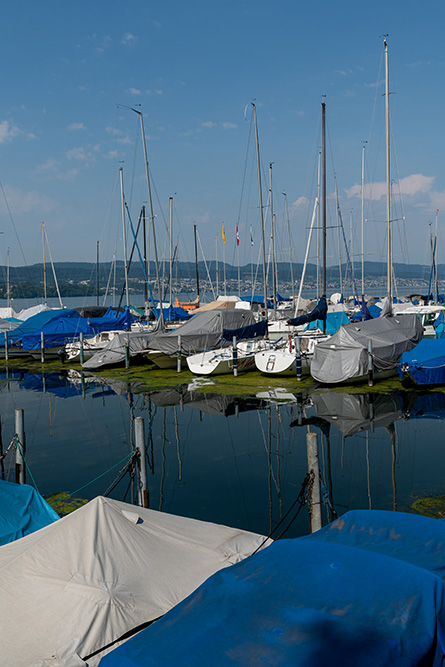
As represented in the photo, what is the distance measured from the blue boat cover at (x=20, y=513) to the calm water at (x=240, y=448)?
5.42ft

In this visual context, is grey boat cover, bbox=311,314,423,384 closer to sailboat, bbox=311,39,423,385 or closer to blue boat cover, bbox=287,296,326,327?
sailboat, bbox=311,39,423,385

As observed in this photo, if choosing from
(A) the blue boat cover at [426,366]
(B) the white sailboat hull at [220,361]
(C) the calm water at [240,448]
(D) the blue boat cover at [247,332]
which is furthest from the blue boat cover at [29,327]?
(A) the blue boat cover at [426,366]

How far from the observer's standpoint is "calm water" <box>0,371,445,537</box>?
38.7ft

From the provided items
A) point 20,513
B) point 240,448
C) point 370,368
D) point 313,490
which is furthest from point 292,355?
point 20,513

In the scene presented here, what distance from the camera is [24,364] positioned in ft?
116

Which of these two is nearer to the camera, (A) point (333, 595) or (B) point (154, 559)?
(A) point (333, 595)

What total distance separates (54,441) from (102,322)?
22099 mm

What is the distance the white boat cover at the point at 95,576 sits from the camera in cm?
602

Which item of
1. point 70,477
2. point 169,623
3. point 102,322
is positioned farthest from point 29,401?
point 169,623

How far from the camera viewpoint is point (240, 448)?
15797 mm

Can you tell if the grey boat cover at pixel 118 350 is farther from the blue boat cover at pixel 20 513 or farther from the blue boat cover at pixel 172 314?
the blue boat cover at pixel 20 513

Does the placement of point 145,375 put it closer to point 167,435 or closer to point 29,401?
point 29,401

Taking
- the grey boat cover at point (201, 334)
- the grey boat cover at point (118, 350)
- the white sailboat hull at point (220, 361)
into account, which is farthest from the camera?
the grey boat cover at point (118, 350)

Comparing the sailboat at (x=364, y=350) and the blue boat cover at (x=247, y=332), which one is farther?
the blue boat cover at (x=247, y=332)
